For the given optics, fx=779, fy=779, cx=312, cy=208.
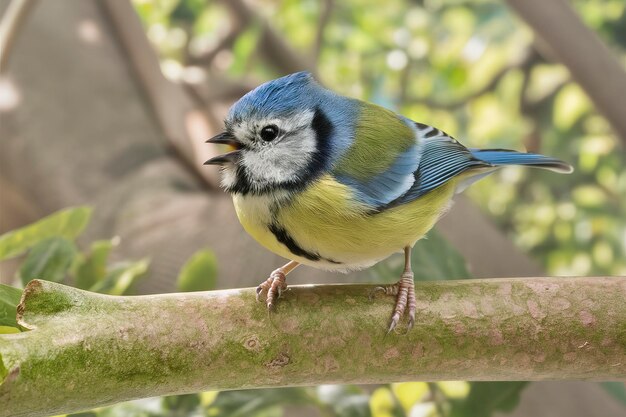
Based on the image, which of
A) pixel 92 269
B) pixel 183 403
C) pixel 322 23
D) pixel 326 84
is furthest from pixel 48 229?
pixel 322 23

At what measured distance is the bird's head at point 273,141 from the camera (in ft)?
4.79

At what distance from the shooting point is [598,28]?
12.6ft

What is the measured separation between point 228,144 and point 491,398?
0.81m

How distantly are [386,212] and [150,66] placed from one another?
7.12 ft

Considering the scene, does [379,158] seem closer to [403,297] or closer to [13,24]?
[403,297]

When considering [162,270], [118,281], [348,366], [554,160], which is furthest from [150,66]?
[348,366]

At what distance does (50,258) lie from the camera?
1.60 meters

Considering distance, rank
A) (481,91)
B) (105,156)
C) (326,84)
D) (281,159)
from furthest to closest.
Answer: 1. (481,91)
2. (326,84)
3. (105,156)
4. (281,159)

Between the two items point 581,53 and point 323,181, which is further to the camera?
point 581,53

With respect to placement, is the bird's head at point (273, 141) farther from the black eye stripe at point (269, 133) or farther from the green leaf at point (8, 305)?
the green leaf at point (8, 305)

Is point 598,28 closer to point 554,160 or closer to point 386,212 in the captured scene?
point 554,160

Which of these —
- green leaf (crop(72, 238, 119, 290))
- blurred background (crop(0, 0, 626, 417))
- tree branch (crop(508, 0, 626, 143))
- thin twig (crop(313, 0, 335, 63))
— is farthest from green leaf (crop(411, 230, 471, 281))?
thin twig (crop(313, 0, 335, 63))

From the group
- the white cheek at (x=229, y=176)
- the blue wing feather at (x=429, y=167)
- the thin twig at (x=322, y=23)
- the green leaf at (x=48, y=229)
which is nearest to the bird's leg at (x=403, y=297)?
the blue wing feather at (x=429, y=167)

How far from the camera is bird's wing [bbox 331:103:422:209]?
4.86 feet
